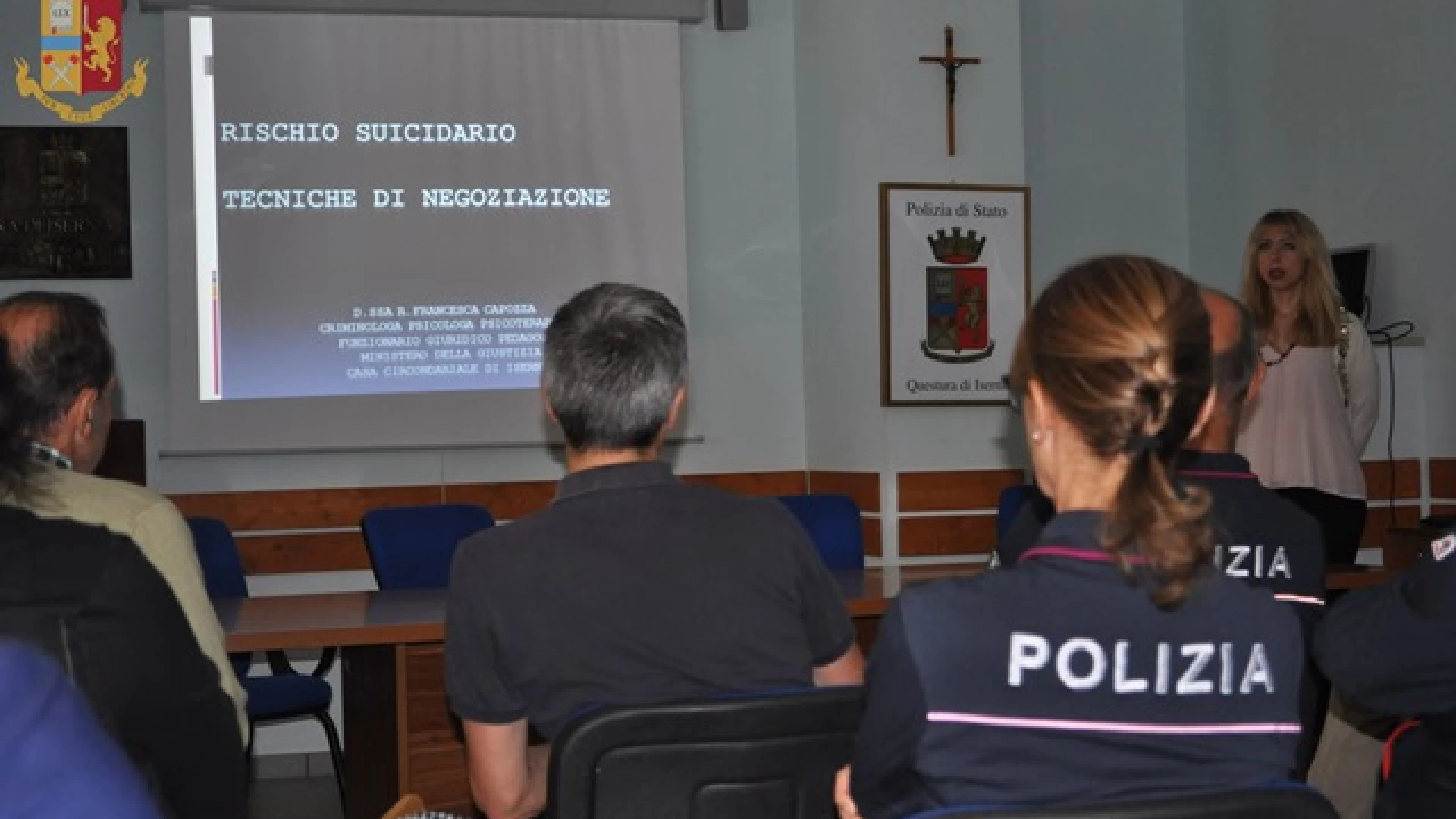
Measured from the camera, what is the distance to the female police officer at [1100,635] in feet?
4.95

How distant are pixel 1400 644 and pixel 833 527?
9.85 ft

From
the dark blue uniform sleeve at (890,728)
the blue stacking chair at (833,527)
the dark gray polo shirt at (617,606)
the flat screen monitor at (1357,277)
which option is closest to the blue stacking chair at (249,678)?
the blue stacking chair at (833,527)

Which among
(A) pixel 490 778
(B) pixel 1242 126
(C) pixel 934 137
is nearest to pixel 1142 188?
(B) pixel 1242 126

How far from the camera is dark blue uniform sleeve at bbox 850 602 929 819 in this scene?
1.51 m

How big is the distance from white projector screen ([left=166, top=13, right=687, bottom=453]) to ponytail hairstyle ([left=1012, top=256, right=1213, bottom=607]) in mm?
4982

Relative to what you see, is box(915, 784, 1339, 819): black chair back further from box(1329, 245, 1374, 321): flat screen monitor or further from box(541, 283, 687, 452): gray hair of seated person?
box(1329, 245, 1374, 321): flat screen monitor

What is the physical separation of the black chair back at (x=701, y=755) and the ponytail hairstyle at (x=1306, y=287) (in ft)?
9.87

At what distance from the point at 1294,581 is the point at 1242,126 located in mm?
5115

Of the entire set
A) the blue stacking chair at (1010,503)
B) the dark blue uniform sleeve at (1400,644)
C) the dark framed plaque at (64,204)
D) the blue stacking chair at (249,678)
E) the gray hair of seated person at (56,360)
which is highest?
the dark framed plaque at (64,204)

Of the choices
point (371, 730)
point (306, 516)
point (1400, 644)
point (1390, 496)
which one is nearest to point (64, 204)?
point (306, 516)

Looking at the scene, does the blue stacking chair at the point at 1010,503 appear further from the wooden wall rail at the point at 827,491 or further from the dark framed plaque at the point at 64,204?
the dark framed plaque at the point at 64,204

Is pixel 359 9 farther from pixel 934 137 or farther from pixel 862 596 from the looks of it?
pixel 862 596

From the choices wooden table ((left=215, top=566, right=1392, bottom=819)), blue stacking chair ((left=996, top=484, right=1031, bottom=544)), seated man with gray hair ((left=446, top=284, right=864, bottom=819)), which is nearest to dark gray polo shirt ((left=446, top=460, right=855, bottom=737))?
seated man with gray hair ((left=446, top=284, right=864, bottom=819))

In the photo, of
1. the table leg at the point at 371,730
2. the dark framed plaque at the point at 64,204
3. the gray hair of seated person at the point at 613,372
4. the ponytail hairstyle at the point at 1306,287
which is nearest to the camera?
the gray hair of seated person at the point at 613,372
